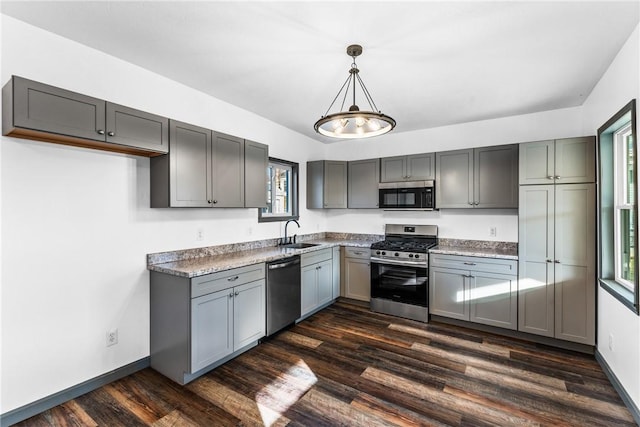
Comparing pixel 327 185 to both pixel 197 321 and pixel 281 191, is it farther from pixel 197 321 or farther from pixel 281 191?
pixel 197 321

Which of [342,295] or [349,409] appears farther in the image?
[342,295]

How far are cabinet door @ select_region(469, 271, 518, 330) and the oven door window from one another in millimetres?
568

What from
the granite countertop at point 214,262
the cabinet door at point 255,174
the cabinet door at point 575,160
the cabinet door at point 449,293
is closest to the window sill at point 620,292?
the cabinet door at point 575,160

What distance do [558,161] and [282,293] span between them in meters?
3.27

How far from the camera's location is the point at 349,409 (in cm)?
218

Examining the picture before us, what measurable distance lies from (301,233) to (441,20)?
3.37m

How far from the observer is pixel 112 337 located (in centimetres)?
249

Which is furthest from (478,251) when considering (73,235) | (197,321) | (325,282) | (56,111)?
(56,111)

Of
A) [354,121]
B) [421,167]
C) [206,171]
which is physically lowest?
[206,171]

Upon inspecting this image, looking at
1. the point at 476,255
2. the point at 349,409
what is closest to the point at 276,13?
the point at 349,409

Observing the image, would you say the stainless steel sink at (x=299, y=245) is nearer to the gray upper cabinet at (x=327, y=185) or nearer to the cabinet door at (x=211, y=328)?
the gray upper cabinet at (x=327, y=185)

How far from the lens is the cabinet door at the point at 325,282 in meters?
4.11

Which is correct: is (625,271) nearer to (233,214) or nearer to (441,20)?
(441,20)

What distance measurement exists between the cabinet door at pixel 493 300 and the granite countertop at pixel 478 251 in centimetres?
23
